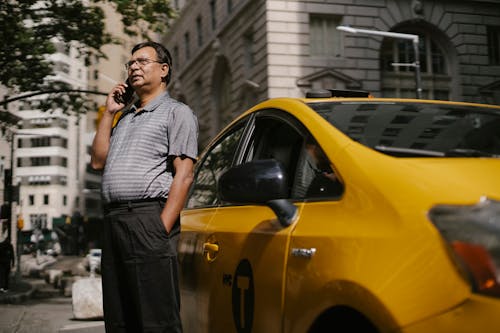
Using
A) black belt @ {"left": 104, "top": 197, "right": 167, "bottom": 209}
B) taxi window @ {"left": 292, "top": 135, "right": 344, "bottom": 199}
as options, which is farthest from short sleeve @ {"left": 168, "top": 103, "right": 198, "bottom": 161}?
taxi window @ {"left": 292, "top": 135, "right": 344, "bottom": 199}

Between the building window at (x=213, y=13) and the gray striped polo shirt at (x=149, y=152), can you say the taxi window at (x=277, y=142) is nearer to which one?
the gray striped polo shirt at (x=149, y=152)

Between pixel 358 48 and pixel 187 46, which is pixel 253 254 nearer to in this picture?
pixel 358 48

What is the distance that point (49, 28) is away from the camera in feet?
48.7

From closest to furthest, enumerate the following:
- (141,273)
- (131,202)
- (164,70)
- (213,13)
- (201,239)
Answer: (141,273) → (131,202) → (201,239) → (164,70) → (213,13)

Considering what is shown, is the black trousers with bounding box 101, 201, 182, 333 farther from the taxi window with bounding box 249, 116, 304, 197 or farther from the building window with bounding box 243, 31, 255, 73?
the building window with bounding box 243, 31, 255, 73

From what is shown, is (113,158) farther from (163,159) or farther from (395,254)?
(395,254)

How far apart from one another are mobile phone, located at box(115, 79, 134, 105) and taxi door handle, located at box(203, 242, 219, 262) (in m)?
0.98

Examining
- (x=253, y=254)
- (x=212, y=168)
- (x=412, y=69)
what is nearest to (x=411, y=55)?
(x=412, y=69)

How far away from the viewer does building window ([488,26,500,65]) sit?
90.4 feet

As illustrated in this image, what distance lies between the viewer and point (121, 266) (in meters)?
3.15

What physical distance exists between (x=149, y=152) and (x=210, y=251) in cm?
58

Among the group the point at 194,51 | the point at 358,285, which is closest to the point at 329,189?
the point at 358,285

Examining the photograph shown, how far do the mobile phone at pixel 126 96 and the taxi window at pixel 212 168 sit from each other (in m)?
0.61

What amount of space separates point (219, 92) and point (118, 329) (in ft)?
102
